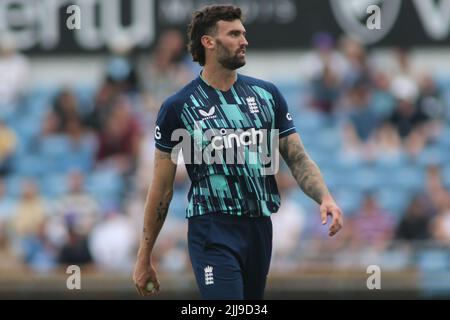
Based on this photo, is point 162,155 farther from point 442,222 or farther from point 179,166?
point 179,166

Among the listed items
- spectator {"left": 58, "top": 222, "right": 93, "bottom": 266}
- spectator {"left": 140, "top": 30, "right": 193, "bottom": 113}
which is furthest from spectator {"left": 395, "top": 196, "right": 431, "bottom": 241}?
spectator {"left": 140, "top": 30, "right": 193, "bottom": 113}

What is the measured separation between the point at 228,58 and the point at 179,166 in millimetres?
7154

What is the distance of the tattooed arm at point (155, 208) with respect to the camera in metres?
8.36

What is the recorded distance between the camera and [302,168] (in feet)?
27.6

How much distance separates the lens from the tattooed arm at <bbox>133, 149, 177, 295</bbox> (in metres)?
8.36

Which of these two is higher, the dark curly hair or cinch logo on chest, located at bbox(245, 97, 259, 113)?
the dark curly hair

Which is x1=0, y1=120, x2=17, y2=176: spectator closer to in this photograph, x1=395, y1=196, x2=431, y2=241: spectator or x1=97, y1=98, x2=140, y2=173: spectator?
x1=97, y1=98, x2=140, y2=173: spectator

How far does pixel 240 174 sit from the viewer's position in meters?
8.20

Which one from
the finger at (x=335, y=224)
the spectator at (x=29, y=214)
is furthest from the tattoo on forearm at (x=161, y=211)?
the spectator at (x=29, y=214)

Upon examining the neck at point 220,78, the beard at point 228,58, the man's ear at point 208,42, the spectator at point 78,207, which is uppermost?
the spectator at point 78,207

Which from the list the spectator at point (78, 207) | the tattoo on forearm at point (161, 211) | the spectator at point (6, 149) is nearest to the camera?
the tattoo on forearm at point (161, 211)

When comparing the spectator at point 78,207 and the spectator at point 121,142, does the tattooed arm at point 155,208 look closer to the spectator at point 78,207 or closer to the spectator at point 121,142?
the spectator at point 78,207

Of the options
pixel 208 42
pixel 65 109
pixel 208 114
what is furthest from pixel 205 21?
pixel 65 109

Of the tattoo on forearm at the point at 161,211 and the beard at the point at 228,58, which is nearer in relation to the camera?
the beard at the point at 228,58
